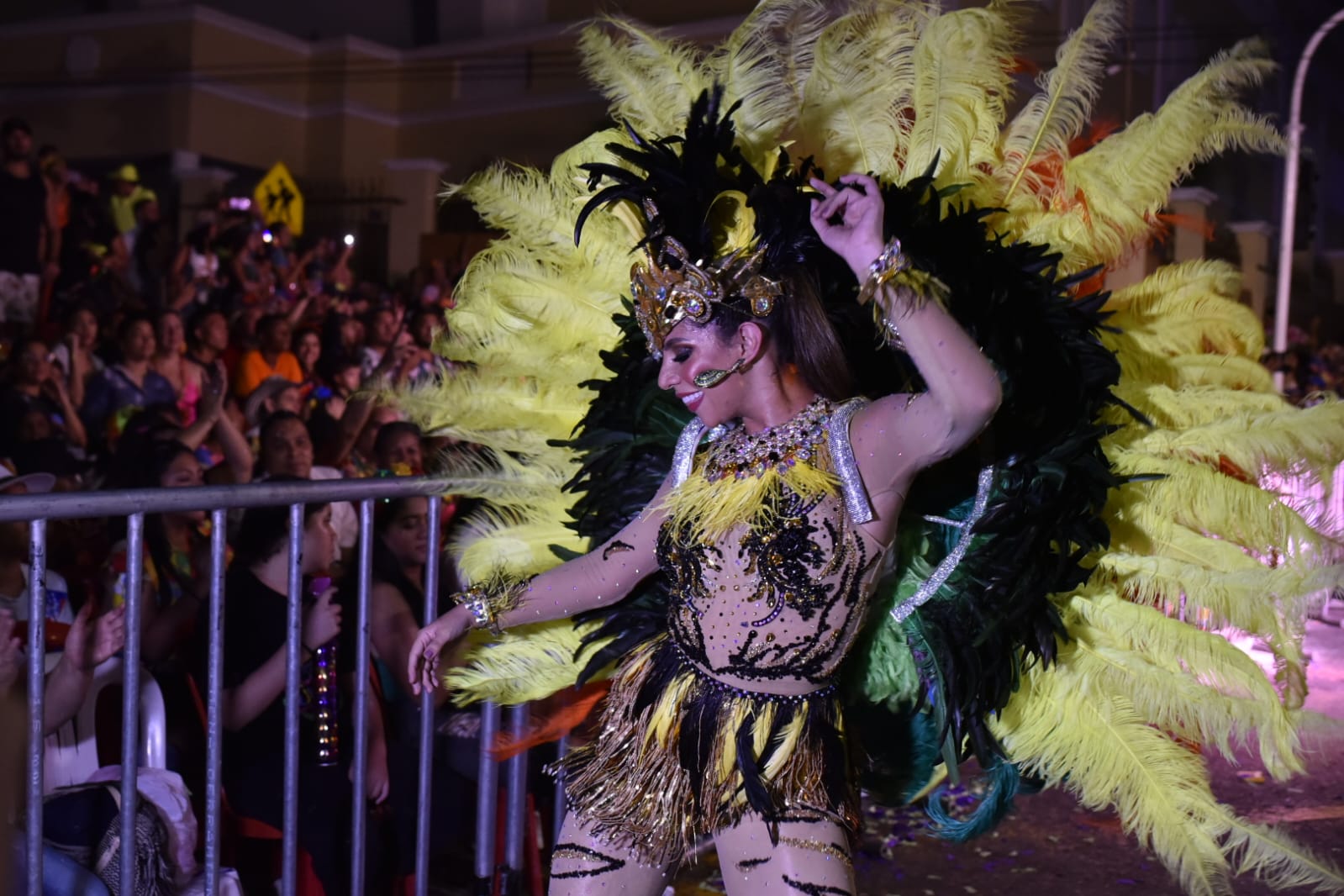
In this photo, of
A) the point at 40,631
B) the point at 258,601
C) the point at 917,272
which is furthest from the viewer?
the point at 258,601

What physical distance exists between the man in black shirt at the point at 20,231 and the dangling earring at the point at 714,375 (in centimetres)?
685

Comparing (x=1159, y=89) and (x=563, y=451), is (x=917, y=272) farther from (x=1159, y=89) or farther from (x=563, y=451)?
(x=1159, y=89)

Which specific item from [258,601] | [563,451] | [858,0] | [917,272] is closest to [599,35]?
[858,0]

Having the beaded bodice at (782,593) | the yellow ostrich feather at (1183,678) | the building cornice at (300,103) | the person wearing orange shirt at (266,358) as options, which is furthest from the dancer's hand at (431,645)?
the building cornice at (300,103)

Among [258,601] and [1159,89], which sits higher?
[1159,89]

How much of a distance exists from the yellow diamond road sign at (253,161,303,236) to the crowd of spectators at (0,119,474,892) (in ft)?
9.61

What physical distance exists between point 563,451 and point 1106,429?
1.30 metres

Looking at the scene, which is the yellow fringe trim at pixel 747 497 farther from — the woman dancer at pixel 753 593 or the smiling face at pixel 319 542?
the smiling face at pixel 319 542

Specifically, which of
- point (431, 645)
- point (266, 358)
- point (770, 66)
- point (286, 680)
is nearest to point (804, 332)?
point (770, 66)

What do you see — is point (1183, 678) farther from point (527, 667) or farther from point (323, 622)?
point (323, 622)

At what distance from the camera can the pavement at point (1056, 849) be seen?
4.04 m

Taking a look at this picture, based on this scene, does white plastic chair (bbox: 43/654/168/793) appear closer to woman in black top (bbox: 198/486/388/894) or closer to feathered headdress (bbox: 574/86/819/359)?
woman in black top (bbox: 198/486/388/894)

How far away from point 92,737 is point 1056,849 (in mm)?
3011

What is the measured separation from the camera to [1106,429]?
2664 millimetres
